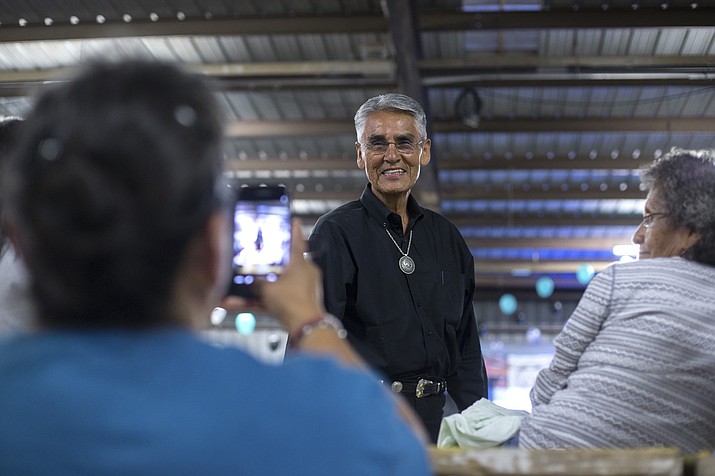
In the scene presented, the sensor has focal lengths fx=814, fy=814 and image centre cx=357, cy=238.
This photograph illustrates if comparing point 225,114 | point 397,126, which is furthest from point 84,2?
point 225,114

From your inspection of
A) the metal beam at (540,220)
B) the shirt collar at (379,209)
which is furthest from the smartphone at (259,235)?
the metal beam at (540,220)

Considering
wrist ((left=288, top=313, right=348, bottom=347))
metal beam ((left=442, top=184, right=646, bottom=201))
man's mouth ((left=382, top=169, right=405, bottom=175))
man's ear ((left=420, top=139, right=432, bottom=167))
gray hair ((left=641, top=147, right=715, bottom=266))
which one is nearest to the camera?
wrist ((left=288, top=313, right=348, bottom=347))

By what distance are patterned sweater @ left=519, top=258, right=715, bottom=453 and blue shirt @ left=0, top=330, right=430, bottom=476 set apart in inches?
45.7

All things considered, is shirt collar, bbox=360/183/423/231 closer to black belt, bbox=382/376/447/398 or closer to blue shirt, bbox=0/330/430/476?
black belt, bbox=382/376/447/398

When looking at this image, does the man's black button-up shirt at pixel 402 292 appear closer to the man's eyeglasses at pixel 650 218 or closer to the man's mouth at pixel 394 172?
the man's mouth at pixel 394 172

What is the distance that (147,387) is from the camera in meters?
0.69

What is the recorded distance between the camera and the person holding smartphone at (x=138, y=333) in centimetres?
69

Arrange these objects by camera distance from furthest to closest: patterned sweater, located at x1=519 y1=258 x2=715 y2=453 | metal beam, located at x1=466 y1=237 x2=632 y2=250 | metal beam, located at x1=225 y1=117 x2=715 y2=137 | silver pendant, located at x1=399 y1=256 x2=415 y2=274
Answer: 1. metal beam, located at x1=466 y1=237 x2=632 y2=250
2. metal beam, located at x1=225 y1=117 x2=715 y2=137
3. silver pendant, located at x1=399 y1=256 x2=415 y2=274
4. patterned sweater, located at x1=519 y1=258 x2=715 y2=453

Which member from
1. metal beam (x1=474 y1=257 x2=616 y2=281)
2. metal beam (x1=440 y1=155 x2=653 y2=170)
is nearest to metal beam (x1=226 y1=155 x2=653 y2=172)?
metal beam (x1=440 y1=155 x2=653 y2=170)

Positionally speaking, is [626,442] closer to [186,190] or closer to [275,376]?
[275,376]

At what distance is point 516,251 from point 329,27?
8315 millimetres

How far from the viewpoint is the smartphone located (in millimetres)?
1100

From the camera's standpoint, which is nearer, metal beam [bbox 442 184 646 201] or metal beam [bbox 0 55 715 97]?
metal beam [bbox 0 55 715 97]

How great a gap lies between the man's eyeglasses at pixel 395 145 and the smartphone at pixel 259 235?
1678 mm
